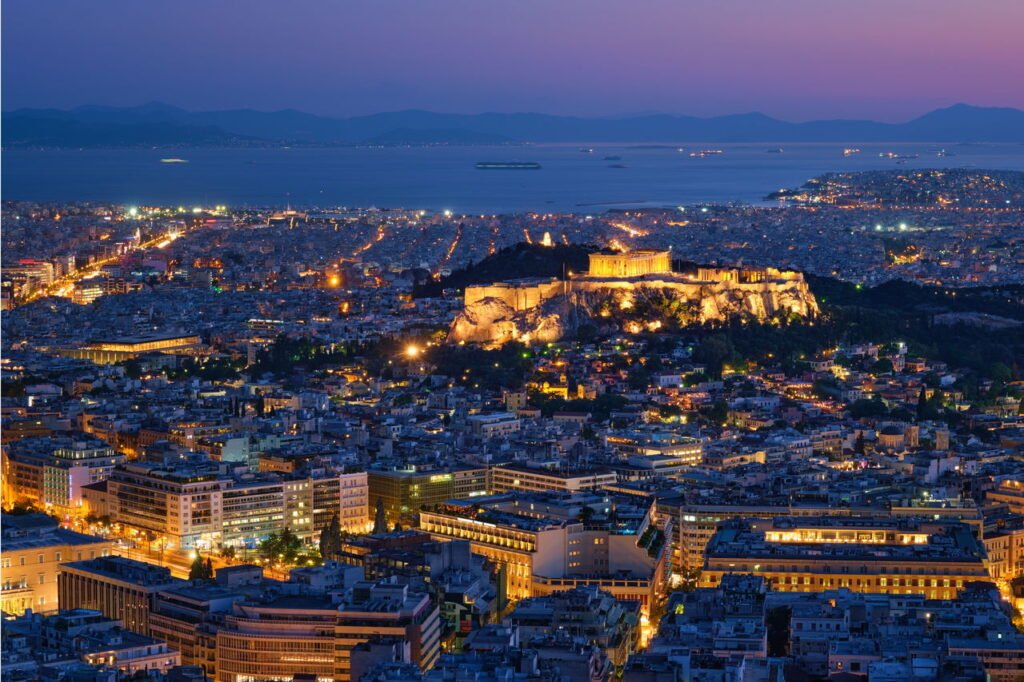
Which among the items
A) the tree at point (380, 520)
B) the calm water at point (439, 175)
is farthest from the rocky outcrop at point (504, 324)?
the calm water at point (439, 175)

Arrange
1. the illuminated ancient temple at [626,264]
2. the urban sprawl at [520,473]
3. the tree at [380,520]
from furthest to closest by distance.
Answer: the illuminated ancient temple at [626,264] < the tree at [380,520] < the urban sprawl at [520,473]

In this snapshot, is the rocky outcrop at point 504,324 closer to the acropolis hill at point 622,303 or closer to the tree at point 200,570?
the acropolis hill at point 622,303

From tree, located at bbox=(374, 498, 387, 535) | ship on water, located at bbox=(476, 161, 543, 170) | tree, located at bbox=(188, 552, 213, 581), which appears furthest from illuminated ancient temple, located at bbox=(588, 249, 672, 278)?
ship on water, located at bbox=(476, 161, 543, 170)

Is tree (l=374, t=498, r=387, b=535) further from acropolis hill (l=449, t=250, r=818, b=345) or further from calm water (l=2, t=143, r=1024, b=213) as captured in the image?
calm water (l=2, t=143, r=1024, b=213)

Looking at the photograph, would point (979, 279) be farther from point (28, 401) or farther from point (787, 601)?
point (787, 601)

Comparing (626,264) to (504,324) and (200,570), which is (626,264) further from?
(200,570)

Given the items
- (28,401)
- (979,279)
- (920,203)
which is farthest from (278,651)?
(920,203)

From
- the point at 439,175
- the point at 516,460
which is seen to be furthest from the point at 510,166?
the point at 516,460
